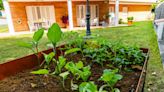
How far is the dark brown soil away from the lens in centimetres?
122

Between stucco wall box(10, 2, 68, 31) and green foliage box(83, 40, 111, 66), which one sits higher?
stucco wall box(10, 2, 68, 31)

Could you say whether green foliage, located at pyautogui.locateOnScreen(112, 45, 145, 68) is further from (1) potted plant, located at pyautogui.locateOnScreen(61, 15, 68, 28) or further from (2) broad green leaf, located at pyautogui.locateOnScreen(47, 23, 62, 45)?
(1) potted plant, located at pyautogui.locateOnScreen(61, 15, 68, 28)

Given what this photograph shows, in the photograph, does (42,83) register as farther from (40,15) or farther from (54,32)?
(40,15)

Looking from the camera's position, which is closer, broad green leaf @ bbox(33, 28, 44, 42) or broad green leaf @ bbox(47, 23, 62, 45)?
broad green leaf @ bbox(47, 23, 62, 45)

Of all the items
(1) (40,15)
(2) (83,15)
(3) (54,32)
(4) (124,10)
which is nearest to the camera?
(3) (54,32)

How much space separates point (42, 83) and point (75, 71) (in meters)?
0.31

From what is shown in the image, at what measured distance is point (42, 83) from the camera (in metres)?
1.32

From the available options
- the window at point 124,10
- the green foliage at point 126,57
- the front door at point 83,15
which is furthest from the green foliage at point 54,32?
the window at point 124,10

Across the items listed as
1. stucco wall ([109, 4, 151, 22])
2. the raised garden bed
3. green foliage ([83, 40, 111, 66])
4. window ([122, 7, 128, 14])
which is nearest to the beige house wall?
window ([122, 7, 128, 14])

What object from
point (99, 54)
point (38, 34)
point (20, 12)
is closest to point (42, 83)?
point (38, 34)

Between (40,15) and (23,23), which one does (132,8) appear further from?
(23,23)

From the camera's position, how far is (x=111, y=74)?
1.07 metres

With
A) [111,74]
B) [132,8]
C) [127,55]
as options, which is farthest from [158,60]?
[132,8]

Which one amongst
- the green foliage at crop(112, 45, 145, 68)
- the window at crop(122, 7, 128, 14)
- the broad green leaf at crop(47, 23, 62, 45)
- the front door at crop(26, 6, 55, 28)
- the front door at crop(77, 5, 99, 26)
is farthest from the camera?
the window at crop(122, 7, 128, 14)
